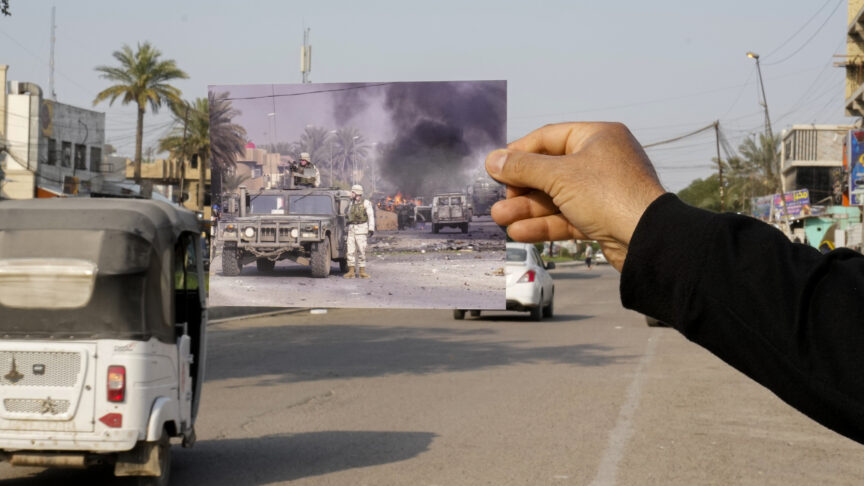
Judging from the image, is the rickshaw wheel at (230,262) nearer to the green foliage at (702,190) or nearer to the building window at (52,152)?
the building window at (52,152)

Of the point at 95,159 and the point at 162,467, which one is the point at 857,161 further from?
the point at 162,467

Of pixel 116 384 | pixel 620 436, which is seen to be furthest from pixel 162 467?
pixel 620 436

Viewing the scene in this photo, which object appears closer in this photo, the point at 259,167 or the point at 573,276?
the point at 259,167

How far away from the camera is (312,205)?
637 cm

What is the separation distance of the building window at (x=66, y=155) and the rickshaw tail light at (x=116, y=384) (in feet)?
147

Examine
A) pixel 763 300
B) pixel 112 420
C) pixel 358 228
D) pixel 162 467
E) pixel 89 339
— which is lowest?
pixel 162 467

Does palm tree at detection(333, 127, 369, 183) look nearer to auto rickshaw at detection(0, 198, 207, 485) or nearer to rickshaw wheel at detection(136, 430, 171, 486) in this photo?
auto rickshaw at detection(0, 198, 207, 485)

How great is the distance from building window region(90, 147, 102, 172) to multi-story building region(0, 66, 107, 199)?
2.37 ft

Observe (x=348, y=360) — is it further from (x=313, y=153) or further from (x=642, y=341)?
(x=313, y=153)

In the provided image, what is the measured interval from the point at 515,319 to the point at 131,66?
31020 millimetres

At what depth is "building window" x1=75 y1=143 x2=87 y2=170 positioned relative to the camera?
51188 millimetres

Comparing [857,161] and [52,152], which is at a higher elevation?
[857,161]

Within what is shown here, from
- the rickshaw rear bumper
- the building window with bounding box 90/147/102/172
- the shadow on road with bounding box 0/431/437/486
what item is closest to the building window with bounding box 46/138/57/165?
the building window with bounding box 90/147/102/172

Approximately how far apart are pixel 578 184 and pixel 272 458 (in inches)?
335
